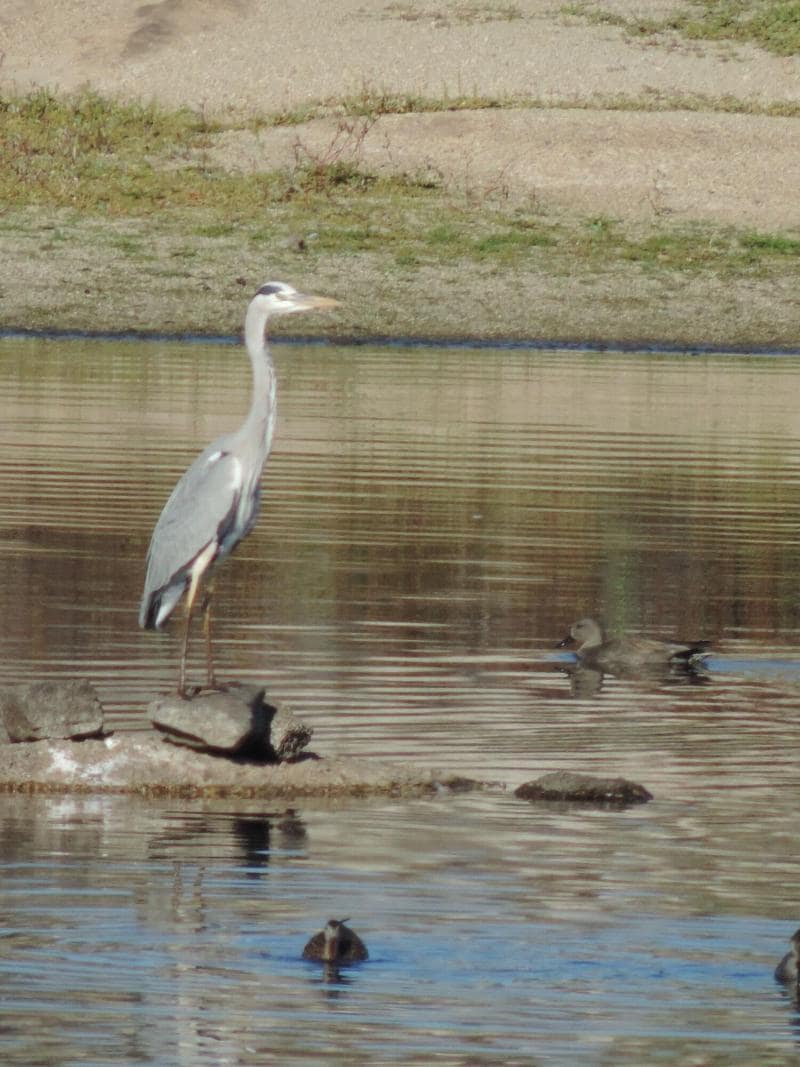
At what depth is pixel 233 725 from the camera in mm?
9945

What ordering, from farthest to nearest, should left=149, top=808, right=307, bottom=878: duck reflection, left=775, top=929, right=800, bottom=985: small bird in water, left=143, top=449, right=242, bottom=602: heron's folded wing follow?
1. left=143, top=449, right=242, bottom=602: heron's folded wing
2. left=149, top=808, right=307, bottom=878: duck reflection
3. left=775, top=929, right=800, bottom=985: small bird in water

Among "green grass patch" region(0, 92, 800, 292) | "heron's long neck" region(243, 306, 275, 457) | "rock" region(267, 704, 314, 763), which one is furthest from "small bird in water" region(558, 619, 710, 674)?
"green grass patch" region(0, 92, 800, 292)

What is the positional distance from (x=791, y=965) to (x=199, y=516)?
3.56 m

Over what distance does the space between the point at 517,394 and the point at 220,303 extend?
702 centimetres

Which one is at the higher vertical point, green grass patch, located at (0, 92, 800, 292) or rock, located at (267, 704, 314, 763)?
green grass patch, located at (0, 92, 800, 292)

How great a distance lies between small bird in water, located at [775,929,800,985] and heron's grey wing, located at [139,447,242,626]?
344 centimetres

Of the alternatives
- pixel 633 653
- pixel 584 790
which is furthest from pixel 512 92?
pixel 584 790

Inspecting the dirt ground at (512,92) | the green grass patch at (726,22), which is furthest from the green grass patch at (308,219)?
the green grass patch at (726,22)

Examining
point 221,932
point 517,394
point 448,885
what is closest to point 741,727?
point 448,885

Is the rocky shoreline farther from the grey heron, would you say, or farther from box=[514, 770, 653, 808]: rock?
the grey heron

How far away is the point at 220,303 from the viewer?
3303cm

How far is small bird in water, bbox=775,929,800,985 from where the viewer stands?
7406mm

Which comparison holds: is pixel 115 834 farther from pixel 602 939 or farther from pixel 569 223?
pixel 569 223

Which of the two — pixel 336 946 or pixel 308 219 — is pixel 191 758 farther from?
pixel 308 219
